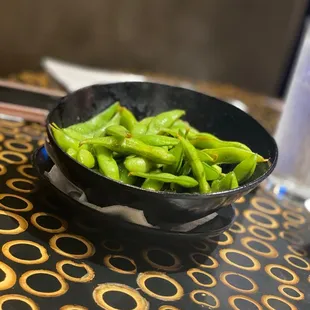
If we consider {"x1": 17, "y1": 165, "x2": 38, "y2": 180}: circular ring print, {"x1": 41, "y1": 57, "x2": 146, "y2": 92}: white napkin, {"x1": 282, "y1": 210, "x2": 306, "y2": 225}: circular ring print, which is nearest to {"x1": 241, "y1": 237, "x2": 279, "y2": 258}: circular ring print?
{"x1": 282, "y1": 210, "x2": 306, "y2": 225}: circular ring print

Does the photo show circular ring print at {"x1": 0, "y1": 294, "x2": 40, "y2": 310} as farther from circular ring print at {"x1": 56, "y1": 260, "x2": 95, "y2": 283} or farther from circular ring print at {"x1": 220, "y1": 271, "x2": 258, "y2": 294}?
circular ring print at {"x1": 220, "y1": 271, "x2": 258, "y2": 294}

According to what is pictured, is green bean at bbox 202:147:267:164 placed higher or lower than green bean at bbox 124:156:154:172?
higher

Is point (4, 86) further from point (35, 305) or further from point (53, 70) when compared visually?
point (35, 305)

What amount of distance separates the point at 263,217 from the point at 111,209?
0.30 m

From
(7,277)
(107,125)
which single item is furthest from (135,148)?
(7,277)

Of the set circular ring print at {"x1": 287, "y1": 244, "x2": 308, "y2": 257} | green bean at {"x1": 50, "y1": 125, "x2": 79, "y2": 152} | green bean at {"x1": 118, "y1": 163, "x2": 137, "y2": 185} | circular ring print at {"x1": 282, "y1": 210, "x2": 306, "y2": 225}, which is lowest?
circular ring print at {"x1": 287, "y1": 244, "x2": 308, "y2": 257}

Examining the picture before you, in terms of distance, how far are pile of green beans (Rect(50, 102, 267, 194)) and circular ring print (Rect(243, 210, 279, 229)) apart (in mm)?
115

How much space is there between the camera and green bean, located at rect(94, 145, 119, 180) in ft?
2.24

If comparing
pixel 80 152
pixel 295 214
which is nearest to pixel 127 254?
pixel 80 152

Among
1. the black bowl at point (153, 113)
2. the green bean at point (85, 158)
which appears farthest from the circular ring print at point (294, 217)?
the green bean at point (85, 158)

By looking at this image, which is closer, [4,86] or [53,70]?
[4,86]

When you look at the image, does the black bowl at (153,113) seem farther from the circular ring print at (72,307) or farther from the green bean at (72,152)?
the circular ring print at (72,307)

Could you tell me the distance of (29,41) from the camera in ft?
6.14

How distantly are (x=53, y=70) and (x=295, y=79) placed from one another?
23.1 inches
